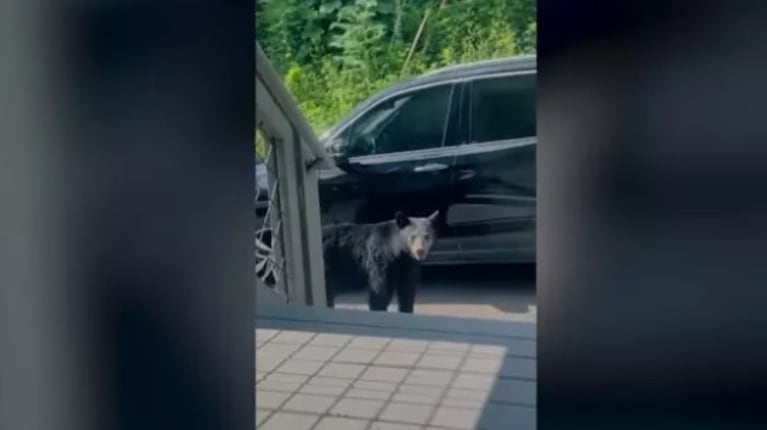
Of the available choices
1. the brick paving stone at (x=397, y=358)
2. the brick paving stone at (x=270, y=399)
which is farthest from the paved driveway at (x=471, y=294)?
the brick paving stone at (x=270, y=399)

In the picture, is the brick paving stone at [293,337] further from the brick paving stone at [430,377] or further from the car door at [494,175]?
the car door at [494,175]

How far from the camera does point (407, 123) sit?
128 inches

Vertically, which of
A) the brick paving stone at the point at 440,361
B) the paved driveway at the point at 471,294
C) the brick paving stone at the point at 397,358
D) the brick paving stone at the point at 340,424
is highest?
the paved driveway at the point at 471,294

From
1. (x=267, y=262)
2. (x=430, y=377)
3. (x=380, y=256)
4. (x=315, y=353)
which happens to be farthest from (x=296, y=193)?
(x=430, y=377)

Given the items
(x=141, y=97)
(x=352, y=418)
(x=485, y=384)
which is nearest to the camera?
(x=141, y=97)

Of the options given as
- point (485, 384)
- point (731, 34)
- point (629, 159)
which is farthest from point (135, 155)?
point (485, 384)

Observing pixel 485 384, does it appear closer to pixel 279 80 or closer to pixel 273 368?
pixel 273 368

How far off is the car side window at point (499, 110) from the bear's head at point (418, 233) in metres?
0.43

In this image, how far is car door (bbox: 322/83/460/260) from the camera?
319 centimetres

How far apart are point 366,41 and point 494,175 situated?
2.34 ft

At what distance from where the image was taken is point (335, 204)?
3.64 meters

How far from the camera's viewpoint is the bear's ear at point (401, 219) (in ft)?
11.2

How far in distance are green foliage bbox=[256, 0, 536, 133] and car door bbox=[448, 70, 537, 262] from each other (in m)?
0.17

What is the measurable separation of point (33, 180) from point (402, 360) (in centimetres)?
195
